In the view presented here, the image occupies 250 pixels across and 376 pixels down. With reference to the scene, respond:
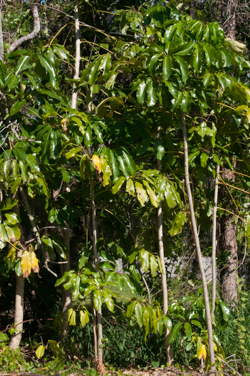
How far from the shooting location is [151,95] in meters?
2.75

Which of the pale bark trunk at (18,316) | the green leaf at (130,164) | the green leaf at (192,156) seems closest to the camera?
the green leaf at (130,164)

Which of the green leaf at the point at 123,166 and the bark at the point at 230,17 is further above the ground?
the bark at the point at 230,17

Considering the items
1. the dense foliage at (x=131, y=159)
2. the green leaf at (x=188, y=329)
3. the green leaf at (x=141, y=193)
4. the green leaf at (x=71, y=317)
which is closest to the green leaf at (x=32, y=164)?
the dense foliage at (x=131, y=159)

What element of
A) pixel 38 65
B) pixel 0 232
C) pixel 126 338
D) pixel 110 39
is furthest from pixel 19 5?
pixel 126 338

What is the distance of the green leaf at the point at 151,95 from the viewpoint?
9.00 ft

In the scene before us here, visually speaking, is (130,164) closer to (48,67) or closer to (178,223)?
(178,223)

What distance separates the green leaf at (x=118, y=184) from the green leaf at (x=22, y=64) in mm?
1045

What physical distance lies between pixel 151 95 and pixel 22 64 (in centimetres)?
95

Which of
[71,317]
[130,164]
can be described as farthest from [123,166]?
[71,317]

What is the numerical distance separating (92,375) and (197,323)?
0.87 meters

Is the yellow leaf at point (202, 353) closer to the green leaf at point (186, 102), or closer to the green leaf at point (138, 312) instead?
the green leaf at point (138, 312)

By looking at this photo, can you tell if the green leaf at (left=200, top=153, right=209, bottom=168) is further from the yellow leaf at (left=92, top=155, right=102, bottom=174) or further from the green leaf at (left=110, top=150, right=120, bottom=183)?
the yellow leaf at (left=92, top=155, right=102, bottom=174)

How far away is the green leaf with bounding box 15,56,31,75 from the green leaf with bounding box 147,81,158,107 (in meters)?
0.89

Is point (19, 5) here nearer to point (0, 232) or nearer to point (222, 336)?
point (0, 232)
